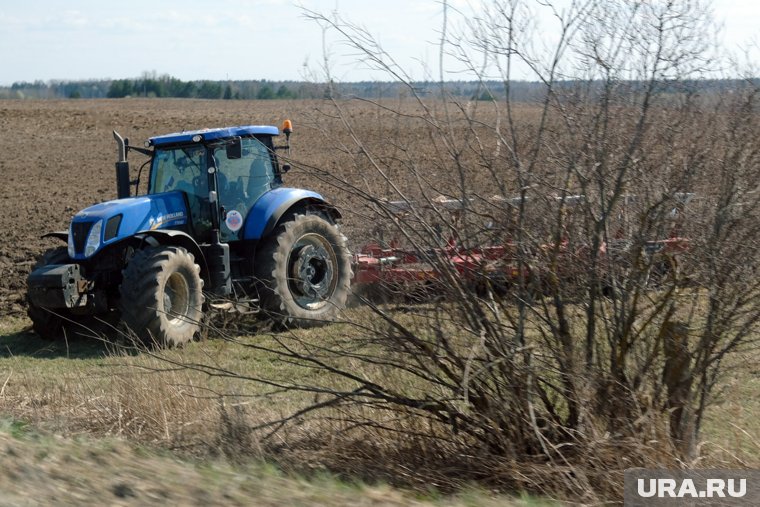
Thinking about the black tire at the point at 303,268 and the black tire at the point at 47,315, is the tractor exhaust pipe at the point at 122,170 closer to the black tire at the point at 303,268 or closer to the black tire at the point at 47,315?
the black tire at the point at 47,315

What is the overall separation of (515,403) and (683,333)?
43.5 inches

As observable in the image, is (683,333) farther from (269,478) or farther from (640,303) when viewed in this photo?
(269,478)

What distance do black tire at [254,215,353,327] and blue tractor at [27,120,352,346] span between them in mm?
14

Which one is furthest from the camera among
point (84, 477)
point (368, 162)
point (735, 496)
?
point (368, 162)

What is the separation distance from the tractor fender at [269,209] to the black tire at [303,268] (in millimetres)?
116

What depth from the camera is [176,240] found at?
404 inches

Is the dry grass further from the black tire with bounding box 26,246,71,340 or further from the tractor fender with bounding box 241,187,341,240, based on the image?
the tractor fender with bounding box 241,187,341,240

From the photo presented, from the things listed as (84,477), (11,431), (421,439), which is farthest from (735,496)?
(11,431)

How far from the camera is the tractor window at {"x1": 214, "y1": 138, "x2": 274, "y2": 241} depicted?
1069cm

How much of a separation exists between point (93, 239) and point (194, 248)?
1.06m

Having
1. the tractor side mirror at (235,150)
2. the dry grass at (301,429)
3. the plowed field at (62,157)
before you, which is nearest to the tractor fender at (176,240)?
the tractor side mirror at (235,150)

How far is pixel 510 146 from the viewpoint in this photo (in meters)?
6.06

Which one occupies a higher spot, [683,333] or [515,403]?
[683,333]

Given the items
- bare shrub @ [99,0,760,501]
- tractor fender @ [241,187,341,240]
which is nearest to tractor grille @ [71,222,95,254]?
tractor fender @ [241,187,341,240]
